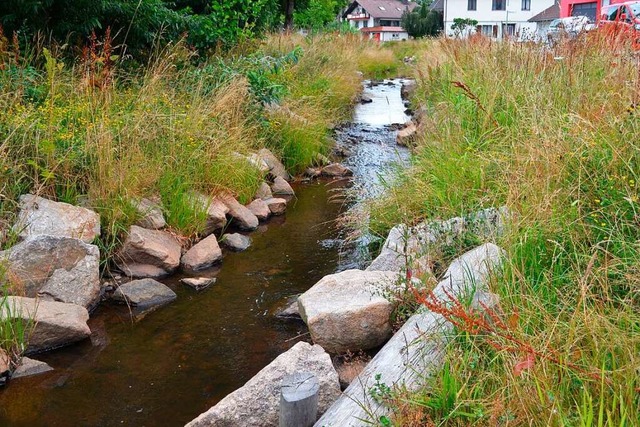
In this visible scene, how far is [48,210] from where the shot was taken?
5.74 metres

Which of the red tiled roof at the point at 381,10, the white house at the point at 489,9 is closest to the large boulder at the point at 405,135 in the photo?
the white house at the point at 489,9

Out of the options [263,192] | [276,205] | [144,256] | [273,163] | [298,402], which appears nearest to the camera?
[298,402]

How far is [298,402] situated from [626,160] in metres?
2.33

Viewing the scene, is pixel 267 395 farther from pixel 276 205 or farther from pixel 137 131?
→ pixel 276 205

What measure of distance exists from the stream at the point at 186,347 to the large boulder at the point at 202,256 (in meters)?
0.12

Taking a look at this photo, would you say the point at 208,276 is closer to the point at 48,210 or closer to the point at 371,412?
the point at 48,210

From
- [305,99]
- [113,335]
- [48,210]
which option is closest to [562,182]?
[113,335]

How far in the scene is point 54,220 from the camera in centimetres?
569

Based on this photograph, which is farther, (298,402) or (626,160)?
(626,160)

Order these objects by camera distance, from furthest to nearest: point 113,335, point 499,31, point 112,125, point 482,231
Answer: point 499,31 → point 112,125 → point 113,335 → point 482,231

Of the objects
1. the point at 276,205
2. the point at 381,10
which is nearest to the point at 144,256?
the point at 276,205

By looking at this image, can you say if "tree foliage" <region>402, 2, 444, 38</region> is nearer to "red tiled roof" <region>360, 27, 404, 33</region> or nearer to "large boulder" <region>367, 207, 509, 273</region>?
"red tiled roof" <region>360, 27, 404, 33</region>

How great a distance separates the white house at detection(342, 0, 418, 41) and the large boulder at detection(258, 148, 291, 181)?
226 feet

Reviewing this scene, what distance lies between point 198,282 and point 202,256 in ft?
1.80
